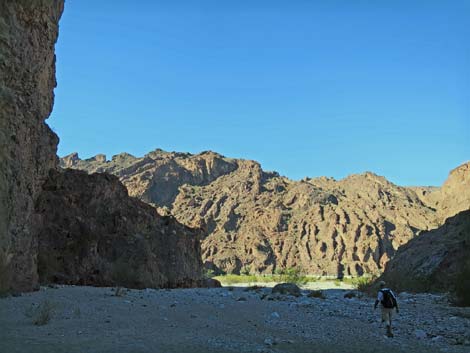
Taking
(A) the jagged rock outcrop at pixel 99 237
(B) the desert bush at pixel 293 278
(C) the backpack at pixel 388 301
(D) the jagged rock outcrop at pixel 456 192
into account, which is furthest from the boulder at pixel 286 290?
(B) the desert bush at pixel 293 278

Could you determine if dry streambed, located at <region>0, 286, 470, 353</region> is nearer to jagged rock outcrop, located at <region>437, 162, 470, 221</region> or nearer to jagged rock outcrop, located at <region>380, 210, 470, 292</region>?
jagged rock outcrop, located at <region>380, 210, 470, 292</region>

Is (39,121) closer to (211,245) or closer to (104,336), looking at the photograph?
(104,336)

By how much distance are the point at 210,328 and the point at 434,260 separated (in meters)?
15.7

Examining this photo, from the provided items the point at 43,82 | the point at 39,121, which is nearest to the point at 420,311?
the point at 39,121

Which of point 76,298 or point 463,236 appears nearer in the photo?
point 76,298

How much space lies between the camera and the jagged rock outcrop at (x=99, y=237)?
68.3 feet

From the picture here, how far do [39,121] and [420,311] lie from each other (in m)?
13.4

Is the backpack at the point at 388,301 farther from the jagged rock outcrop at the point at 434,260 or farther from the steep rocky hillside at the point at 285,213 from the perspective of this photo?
the steep rocky hillside at the point at 285,213

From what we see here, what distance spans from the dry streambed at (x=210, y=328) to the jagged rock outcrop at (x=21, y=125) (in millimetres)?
1582

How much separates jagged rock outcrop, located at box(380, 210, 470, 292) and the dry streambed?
715cm

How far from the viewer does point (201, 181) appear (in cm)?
12875

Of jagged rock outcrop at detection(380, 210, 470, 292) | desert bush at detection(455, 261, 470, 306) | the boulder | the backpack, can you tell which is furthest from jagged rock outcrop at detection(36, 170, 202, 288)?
desert bush at detection(455, 261, 470, 306)

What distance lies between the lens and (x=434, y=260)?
21.2m

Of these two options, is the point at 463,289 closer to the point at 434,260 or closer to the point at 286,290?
the point at 434,260
